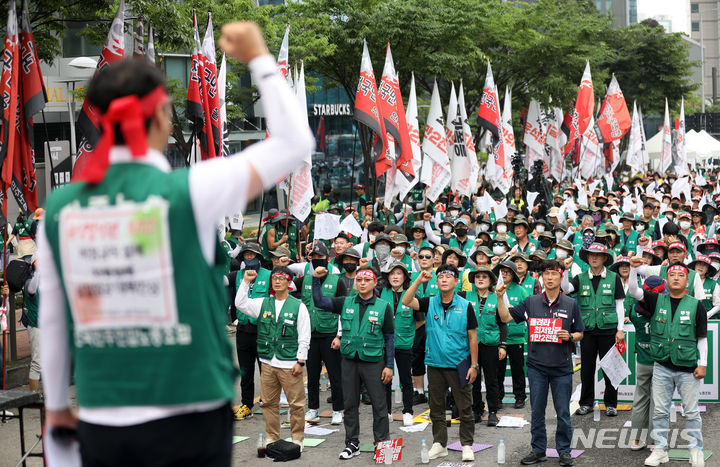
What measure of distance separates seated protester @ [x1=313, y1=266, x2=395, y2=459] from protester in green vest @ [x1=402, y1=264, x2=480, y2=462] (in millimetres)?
483

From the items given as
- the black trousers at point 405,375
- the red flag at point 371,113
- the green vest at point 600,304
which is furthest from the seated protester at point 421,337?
the red flag at point 371,113

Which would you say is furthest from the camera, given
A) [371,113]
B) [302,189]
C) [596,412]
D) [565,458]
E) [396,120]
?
[396,120]

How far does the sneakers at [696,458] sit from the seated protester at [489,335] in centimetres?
259

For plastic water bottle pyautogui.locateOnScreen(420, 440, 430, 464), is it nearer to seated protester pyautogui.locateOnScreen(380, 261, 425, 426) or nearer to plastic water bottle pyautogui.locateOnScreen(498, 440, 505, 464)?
plastic water bottle pyautogui.locateOnScreen(498, 440, 505, 464)

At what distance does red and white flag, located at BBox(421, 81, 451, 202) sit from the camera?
20.3m

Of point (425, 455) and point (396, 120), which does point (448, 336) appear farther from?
point (396, 120)

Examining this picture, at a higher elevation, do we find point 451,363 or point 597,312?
point 597,312

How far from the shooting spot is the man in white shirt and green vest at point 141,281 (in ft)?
8.05

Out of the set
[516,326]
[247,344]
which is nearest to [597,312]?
[516,326]

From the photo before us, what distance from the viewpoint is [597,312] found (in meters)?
11.3

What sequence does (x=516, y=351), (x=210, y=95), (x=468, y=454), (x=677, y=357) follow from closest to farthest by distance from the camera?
(x=677, y=357) → (x=468, y=454) → (x=516, y=351) → (x=210, y=95)

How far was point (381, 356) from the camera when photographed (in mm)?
9961

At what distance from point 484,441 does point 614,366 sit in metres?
1.66

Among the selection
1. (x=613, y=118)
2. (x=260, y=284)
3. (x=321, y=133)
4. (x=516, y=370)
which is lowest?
(x=516, y=370)
